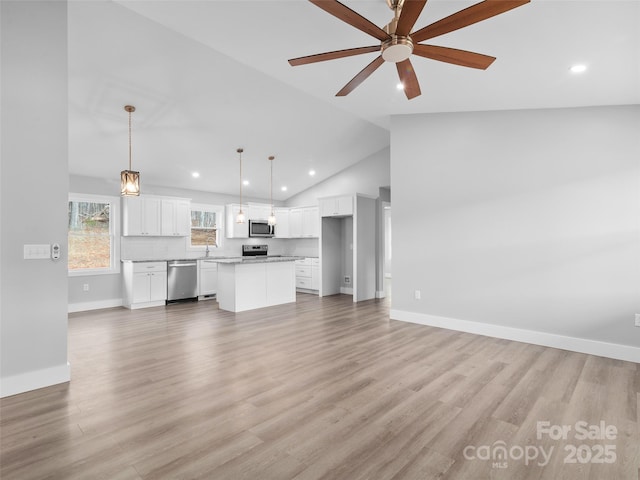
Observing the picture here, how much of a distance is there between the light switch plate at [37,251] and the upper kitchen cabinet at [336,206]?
202 inches

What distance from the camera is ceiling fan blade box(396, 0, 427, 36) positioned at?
1.74 metres

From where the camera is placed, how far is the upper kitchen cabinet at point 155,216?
21.2ft

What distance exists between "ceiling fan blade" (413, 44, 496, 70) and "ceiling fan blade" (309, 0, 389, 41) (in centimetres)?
32

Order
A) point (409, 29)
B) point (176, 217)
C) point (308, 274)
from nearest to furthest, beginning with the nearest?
1. point (409, 29)
2. point (176, 217)
3. point (308, 274)

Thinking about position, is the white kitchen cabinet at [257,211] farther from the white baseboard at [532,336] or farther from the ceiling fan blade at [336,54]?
the ceiling fan blade at [336,54]

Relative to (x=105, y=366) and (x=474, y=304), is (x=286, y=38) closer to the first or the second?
(x=105, y=366)

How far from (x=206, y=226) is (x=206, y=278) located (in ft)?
4.66

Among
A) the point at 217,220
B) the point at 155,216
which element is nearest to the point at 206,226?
the point at 217,220

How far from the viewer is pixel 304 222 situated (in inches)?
342

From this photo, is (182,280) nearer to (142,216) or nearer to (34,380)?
(142,216)

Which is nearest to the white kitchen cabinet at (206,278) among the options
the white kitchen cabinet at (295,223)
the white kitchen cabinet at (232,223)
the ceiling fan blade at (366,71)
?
the white kitchen cabinet at (232,223)

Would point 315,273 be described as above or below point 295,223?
below

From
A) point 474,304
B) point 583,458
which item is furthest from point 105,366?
point 474,304

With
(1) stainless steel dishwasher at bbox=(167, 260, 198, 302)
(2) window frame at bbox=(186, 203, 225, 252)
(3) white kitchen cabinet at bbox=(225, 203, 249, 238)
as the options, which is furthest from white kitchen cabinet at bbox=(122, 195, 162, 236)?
(3) white kitchen cabinet at bbox=(225, 203, 249, 238)
